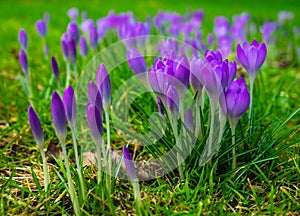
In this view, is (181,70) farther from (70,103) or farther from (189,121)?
(70,103)

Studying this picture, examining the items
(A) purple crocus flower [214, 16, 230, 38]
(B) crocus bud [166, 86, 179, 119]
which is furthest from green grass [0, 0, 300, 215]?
(A) purple crocus flower [214, 16, 230, 38]

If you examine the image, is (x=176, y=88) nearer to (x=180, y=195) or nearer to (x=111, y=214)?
(x=180, y=195)

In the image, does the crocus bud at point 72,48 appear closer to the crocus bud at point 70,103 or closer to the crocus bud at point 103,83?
the crocus bud at point 103,83

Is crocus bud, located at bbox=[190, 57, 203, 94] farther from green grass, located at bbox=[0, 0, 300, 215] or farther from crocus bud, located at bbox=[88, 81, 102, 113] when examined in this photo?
crocus bud, located at bbox=[88, 81, 102, 113]

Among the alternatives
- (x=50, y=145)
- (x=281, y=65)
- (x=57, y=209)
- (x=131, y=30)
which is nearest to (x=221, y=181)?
(x=57, y=209)

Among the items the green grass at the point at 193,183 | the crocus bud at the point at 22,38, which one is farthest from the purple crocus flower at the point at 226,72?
the crocus bud at the point at 22,38

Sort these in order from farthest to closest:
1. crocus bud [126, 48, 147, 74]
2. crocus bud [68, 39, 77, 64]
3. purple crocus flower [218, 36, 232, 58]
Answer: purple crocus flower [218, 36, 232, 58]
crocus bud [68, 39, 77, 64]
crocus bud [126, 48, 147, 74]
